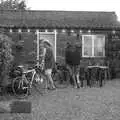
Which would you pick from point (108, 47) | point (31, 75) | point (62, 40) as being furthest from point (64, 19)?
point (31, 75)

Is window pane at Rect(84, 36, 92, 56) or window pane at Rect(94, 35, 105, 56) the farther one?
window pane at Rect(94, 35, 105, 56)

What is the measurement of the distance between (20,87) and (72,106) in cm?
202

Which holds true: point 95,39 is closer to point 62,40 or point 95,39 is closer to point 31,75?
point 62,40

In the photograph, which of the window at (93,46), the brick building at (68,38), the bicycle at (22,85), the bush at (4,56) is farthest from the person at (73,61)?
the window at (93,46)

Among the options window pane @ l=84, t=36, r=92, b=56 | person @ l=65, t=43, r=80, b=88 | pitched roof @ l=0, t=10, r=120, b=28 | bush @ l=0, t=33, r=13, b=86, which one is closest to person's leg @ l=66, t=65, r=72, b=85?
person @ l=65, t=43, r=80, b=88

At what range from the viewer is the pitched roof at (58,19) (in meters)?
14.8

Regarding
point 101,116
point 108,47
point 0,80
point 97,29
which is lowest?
point 101,116

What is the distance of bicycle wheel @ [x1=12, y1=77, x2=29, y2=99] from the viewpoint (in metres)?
8.68

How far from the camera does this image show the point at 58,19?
16.5 m

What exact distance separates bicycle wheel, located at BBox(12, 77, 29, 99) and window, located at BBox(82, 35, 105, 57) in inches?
272

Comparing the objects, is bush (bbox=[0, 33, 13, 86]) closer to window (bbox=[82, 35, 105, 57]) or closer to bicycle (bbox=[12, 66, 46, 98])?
bicycle (bbox=[12, 66, 46, 98])

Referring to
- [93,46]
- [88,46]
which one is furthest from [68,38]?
[93,46]

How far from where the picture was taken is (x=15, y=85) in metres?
8.77

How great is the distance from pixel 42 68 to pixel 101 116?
3888 mm
